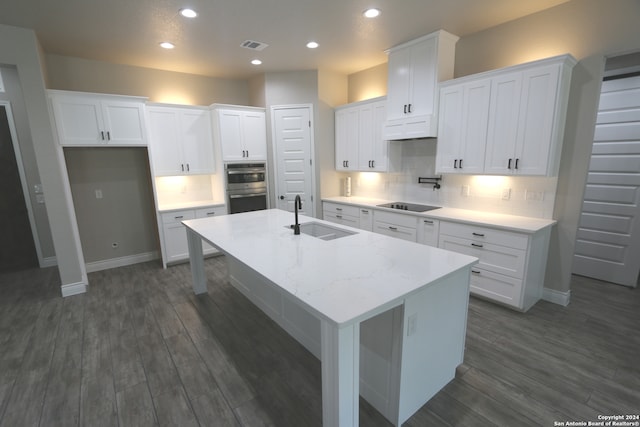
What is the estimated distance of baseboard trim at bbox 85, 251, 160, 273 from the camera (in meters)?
4.20

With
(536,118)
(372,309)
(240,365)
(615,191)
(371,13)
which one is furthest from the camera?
(615,191)

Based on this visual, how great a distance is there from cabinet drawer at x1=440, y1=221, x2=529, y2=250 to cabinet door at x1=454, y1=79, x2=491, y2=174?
0.64m

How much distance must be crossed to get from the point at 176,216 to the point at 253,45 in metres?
2.62

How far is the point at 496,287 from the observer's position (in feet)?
9.62

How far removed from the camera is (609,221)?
351 cm

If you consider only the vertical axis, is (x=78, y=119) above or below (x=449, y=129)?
above

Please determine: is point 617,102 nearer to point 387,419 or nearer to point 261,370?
point 387,419

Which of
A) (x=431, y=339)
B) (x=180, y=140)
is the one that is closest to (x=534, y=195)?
(x=431, y=339)

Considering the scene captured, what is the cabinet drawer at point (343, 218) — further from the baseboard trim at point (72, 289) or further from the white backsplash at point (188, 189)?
the baseboard trim at point (72, 289)

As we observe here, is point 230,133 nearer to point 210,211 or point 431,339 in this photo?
point 210,211

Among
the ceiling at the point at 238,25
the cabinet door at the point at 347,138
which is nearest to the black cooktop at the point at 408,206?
the cabinet door at the point at 347,138

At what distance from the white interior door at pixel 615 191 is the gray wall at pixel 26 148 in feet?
24.0

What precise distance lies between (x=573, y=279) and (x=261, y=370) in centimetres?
395
